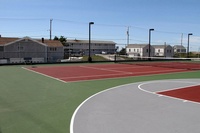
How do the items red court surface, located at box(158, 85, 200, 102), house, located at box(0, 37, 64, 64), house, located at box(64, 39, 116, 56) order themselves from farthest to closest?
house, located at box(64, 39, 116, 56), house, located at box(0, 37, 64, 64), red court surface, located at box(158, 85, 200, 102)

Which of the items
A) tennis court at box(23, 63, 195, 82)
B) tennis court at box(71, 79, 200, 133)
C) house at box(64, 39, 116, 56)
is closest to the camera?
tennis court at box(71, 79, 200, 133)

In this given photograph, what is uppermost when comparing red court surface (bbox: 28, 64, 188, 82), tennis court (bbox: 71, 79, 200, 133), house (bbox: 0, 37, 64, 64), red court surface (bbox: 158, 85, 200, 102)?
house (bbox: 0, 37, 64, 64)

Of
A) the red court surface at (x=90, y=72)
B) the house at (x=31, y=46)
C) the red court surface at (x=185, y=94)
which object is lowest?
the red court surface at (x=185, y=94)

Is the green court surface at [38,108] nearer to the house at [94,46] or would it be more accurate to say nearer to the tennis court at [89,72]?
the tennis court at [89,72]

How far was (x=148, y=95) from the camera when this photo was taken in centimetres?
765

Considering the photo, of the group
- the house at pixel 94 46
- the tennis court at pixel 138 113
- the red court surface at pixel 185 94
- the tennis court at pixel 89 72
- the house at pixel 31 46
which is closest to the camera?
the tennis court at pixel 138 113

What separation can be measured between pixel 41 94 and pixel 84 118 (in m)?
3.19

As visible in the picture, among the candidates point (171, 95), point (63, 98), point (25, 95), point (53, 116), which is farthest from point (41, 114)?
point (171, 95)

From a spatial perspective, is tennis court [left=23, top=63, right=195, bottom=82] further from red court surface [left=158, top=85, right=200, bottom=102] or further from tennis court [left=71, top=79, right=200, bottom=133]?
red court surface [left=158, top=85, right=200, bottom=102]

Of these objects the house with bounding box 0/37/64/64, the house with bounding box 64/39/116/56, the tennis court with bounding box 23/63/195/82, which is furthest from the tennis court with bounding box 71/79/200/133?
the house with bounding box 64/39/116/56

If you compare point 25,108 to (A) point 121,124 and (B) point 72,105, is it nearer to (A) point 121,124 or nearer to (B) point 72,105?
(B) point 72,105

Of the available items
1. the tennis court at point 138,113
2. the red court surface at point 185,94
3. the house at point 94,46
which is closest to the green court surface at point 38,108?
the tennis court at point 138,113

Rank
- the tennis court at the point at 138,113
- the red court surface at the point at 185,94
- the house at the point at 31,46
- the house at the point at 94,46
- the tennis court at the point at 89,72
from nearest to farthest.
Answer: the tennis court at the point at 138,113, the red court surface at the point at 185,94, the tennis court at the point at 89,72, the house at the point at 31,46, the house at the point at 94,46

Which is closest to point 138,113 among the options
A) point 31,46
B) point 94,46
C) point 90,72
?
point 90,72
